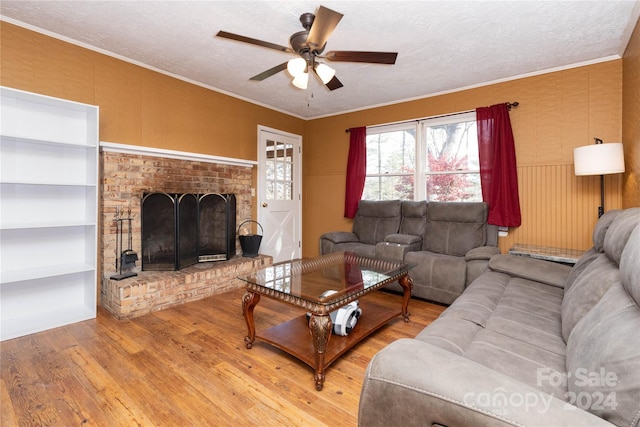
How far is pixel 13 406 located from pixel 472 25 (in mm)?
3949

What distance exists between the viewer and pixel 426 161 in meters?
4.23

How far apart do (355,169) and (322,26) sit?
9.56 ft

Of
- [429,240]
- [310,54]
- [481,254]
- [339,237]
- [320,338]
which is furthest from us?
[339,237]

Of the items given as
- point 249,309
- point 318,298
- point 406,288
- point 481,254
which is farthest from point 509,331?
point 481,254

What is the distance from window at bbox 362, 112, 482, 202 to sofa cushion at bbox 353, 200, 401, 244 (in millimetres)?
352

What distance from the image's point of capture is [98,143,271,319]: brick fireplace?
285cm

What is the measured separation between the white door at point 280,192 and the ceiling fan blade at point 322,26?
2681mm

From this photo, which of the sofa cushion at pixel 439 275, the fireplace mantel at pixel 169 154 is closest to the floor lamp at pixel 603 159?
the sofa cushion at pixel 439 275

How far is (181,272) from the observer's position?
3258 millimetres

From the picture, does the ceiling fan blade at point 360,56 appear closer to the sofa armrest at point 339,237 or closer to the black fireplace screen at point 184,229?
the black fireplace screen at point 184,229

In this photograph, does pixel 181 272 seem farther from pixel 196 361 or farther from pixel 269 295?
pixel 269 295

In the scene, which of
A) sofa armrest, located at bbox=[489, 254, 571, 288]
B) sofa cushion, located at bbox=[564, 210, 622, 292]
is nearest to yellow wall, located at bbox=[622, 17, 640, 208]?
sofa cushion, located at bbox=[564, 210, 622, 292]

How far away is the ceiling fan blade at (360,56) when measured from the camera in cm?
225

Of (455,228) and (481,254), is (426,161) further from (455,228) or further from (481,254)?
(481,254)
